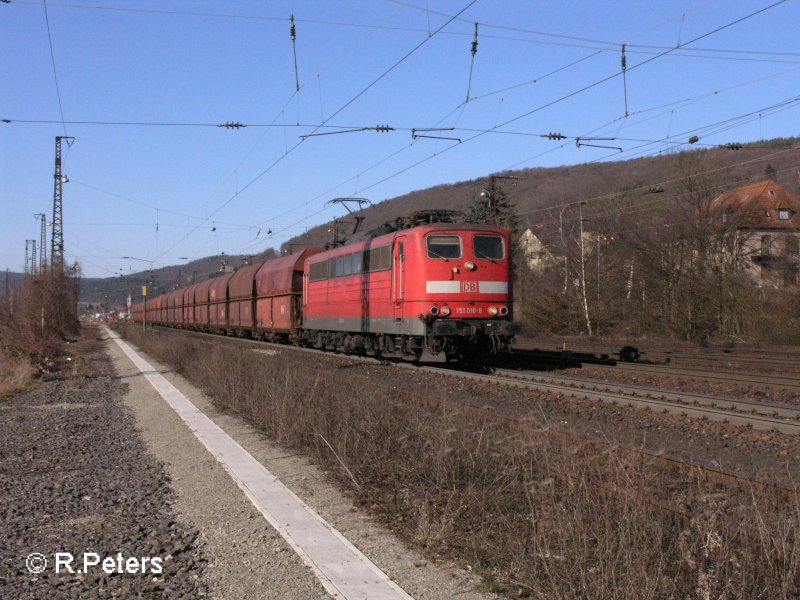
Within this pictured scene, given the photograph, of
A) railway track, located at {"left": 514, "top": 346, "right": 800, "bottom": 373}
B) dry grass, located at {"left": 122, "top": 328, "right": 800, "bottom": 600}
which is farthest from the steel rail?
railway track, located at {"left": 514, "top": 346, "right": 800, "bottom": 373}

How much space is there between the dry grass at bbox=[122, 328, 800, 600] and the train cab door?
760 cm

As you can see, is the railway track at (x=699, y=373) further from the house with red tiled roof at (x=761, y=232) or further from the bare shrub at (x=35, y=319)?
the bare shrub at (x=35, y=319)

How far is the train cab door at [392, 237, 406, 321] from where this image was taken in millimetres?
18578

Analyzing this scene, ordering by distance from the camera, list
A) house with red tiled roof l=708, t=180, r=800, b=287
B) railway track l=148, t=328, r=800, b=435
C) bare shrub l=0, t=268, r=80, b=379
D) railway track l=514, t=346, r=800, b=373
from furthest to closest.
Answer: house with red tiled roof l=708, t=180, r=800, b=287 < bare shrub l=0, t=268, r=80, b=379 < railway track l=514, t=346, r=800, b=373 < railway track l=148, t=328, r=800, b=435

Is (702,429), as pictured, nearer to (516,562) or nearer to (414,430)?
(414,430)

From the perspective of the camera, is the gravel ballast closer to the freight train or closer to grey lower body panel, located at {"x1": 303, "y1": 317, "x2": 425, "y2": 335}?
grey lower body panel, located at {"x1": 303, "y1": 317, "x2": 425, "y2": 335}

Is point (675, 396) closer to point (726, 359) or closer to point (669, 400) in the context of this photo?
point (669, 400)

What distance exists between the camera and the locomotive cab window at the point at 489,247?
18.6m

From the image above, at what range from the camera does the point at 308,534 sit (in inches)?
238

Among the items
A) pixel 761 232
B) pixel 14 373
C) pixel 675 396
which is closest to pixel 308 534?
pixel 675 396

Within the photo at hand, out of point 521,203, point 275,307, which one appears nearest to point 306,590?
point 275,307

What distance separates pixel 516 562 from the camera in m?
4.93

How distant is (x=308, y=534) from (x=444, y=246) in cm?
1276

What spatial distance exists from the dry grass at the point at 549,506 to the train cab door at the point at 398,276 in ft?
24.9
